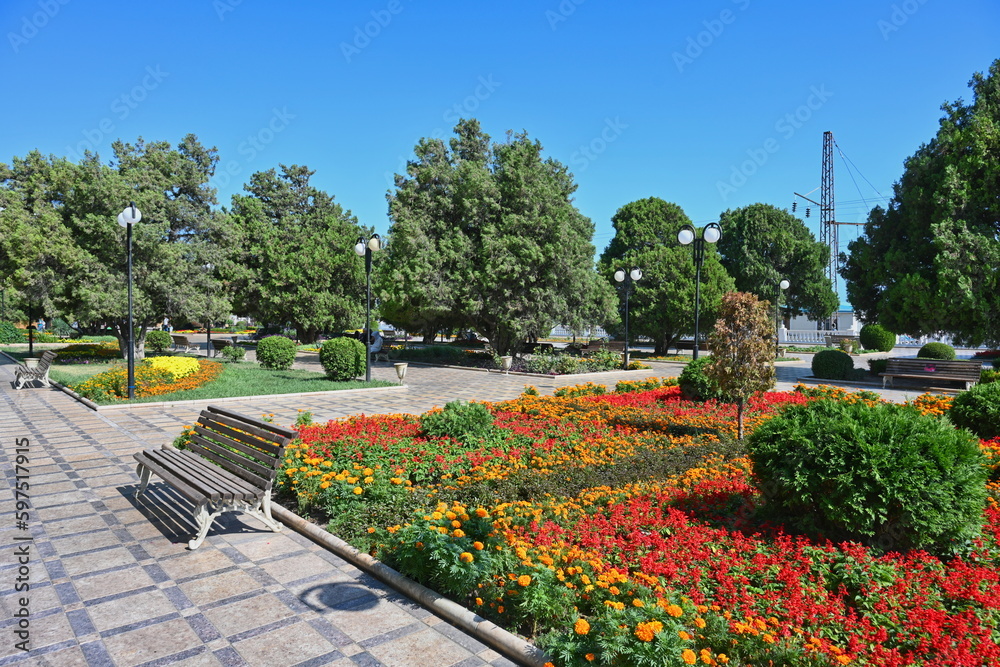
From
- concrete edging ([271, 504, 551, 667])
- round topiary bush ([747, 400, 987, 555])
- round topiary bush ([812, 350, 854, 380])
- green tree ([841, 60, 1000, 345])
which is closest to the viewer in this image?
concrete edging ([271, 504, 551, 667])

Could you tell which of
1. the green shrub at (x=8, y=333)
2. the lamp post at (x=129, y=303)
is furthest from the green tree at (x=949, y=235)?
the green shrub at (x=8, y=333)

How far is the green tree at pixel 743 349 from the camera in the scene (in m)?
8.24

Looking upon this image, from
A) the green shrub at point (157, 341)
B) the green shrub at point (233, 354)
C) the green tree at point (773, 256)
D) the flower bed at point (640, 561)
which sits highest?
the green tree at point (773, 256)

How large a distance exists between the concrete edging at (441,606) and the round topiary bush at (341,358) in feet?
38.7

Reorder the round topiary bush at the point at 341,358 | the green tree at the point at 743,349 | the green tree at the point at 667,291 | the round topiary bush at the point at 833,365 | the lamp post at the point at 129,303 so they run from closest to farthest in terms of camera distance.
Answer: the green tree at the point at 743,349 → the lamp post at the point at 129,303 → the round topiary bush at the point at 341,358 → the round topiary bush at the point at 833,365 → the green tree at the point at 667,291

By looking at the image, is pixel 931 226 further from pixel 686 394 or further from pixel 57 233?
pixel 57 233

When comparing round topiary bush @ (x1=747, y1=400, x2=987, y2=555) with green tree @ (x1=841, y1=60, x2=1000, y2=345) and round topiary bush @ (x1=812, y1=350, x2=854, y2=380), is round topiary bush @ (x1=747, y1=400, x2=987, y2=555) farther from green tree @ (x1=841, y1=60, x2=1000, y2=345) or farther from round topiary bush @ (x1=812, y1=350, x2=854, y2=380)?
green tree @ (x1=841, y1=60, x2=1000, y2=345)

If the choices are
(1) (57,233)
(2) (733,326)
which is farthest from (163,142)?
(2) (733,326)

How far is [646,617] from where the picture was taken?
307 cm

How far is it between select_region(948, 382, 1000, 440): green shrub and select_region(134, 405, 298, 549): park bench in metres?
8.72

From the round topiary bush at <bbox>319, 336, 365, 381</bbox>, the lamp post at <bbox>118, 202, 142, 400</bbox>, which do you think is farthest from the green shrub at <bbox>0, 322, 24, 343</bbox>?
the lamp post at <bbox>118, 202, 142, 400</bbox>

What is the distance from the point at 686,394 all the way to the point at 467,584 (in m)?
8.68

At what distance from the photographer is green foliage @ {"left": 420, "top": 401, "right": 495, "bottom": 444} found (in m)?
7.73

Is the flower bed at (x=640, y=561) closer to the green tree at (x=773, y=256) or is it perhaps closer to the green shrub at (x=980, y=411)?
the green shrub at (x=980, y=411)
